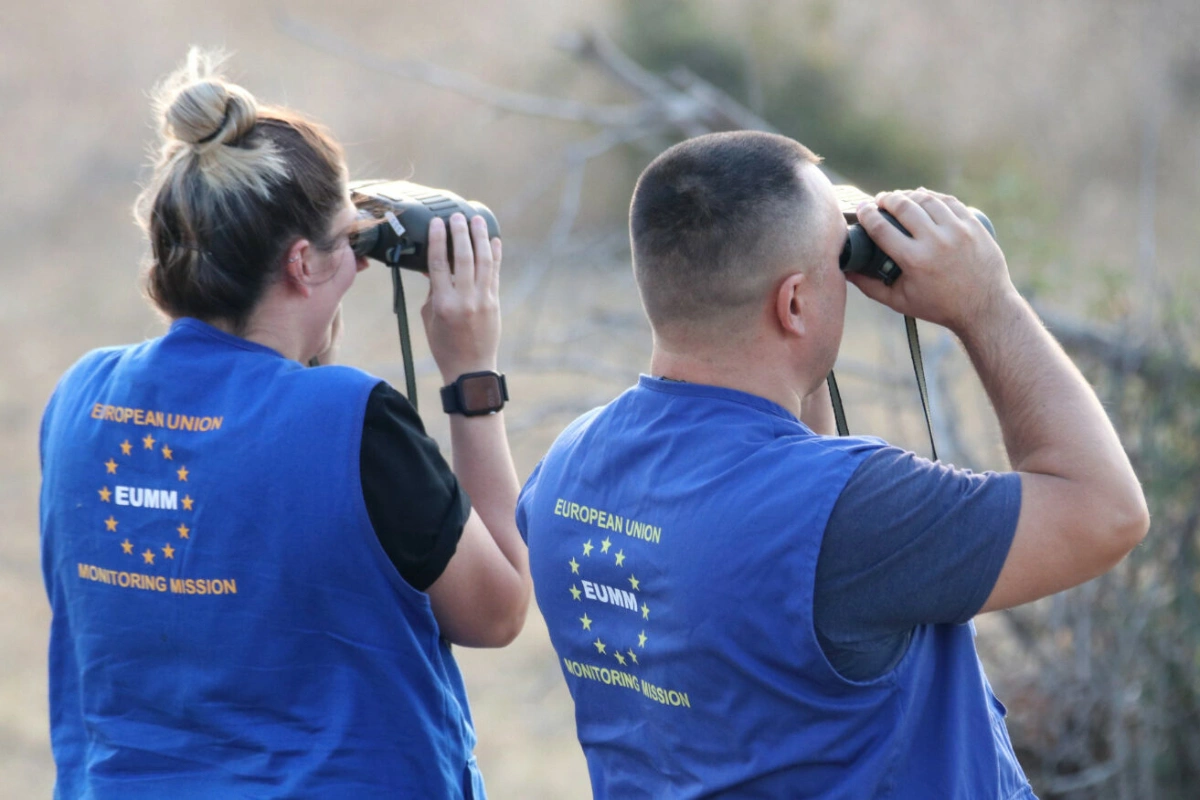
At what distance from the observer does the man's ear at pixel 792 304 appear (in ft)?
5.05

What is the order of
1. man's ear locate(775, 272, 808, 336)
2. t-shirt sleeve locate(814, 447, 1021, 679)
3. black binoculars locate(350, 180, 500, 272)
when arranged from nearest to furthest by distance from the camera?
t-shirt sleeve locate(814, 447, 1021, 679), man's ear locate(775, 272, 808, 336), black binoculars locate(350, 180, 500, 272)

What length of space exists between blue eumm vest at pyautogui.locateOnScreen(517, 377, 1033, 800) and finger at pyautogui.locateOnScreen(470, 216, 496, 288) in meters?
0.43

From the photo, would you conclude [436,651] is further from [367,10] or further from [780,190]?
[367,10]

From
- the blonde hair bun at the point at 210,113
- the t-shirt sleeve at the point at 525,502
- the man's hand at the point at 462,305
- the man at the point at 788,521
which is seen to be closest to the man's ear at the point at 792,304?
the man at the point at 788,521

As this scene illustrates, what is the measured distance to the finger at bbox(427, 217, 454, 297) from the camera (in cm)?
189

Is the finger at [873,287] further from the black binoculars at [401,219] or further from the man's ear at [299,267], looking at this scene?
the man's ear at [299,267]

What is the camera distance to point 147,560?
5.42 ft

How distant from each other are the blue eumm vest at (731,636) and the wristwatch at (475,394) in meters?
0.33

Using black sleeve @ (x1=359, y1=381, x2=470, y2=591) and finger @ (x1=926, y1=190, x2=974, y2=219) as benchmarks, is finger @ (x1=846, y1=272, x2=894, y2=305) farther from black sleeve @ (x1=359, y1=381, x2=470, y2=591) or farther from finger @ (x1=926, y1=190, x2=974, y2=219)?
black sleeve @ (x1=359, y1=381, x2=470, y2=591)

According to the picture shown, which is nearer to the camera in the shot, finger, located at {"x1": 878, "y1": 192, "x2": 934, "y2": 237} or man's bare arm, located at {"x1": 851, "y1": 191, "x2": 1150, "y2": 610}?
man's bare arm, located at {"x1": 851, "y1": 191, "x2": 1150, "y2": 610}

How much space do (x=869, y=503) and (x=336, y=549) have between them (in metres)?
0.68

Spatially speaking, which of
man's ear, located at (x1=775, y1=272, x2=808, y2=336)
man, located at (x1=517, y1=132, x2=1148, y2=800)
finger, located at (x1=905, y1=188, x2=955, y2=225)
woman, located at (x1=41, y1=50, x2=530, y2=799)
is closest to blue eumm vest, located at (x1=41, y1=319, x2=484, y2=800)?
woman, located at (x1=41, y1=50, x2=530, y2=799)

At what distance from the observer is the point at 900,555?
1384 millimetres

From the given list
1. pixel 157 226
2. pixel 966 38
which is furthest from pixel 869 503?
pixel 966 38
